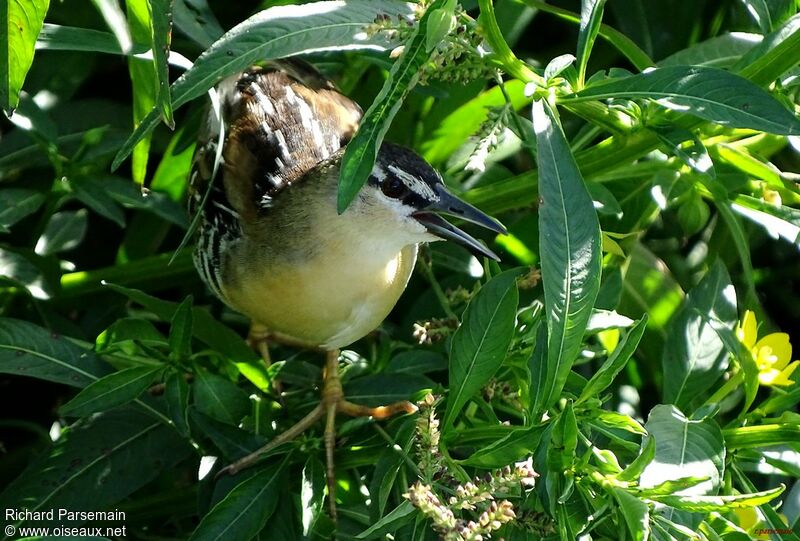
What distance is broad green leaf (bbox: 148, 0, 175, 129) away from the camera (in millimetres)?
1482

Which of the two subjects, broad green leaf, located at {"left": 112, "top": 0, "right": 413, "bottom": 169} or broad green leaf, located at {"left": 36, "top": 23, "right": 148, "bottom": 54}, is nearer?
broad green leaf, located at {"left": 112, "top": 0, "right": 413, "bottom": 169}

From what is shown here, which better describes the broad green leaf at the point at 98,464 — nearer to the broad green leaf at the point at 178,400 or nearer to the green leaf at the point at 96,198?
the broad green leaf at the point at 178,400

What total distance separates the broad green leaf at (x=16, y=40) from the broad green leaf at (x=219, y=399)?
2.20ft

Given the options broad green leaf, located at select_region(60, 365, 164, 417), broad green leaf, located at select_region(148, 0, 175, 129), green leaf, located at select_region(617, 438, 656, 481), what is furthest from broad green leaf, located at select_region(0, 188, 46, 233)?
green leaf, located at select_region(617, 438, 656, 481)

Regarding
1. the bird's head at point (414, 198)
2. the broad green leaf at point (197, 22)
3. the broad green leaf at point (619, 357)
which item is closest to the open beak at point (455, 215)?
the bird's head at point (414, 198)

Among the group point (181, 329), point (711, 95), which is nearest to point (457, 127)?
point (181, 329)

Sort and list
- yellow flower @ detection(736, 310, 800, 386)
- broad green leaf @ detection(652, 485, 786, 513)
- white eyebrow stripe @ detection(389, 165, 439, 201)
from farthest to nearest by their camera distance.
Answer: white eyebrow stripe @ detection(389, 165, 439, 201), yellow flower @ detection(736, 310, 800, 386), broad green leaf @ detection(652, 485, 786, 513)

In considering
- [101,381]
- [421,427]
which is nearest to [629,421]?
[421,427]

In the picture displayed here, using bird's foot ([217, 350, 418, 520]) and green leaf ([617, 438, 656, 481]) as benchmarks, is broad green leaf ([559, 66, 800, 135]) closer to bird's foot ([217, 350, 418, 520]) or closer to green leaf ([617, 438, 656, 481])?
green leaf ([617, 438, 656, 481])

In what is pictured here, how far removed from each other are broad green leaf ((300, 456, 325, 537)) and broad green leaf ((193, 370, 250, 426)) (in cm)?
17

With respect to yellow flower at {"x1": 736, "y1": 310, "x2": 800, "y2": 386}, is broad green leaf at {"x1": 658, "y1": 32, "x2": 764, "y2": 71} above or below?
above

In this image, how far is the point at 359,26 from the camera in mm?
1712

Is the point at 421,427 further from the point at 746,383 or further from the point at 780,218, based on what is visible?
the point at 780,218

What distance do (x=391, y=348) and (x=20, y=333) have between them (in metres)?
0.77
